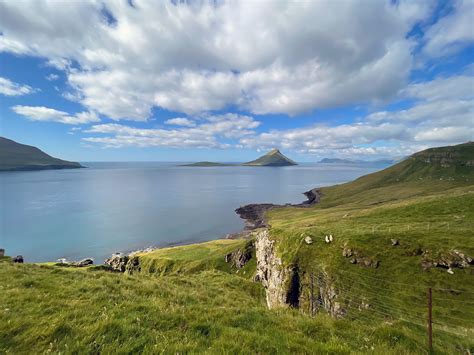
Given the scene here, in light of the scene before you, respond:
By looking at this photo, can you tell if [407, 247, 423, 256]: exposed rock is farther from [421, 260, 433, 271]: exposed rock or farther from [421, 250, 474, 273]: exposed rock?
[421, 260, 433, 271]: exposed rock

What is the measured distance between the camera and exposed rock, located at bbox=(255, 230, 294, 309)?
35375mm

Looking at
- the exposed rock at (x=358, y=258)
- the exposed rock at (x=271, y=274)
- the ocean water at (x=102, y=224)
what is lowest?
the ocean water at (x=102, y=224)

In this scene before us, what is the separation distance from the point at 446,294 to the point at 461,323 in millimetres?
5284

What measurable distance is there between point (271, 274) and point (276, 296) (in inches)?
248

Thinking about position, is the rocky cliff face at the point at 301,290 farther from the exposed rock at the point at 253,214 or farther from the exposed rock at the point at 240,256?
the exposed rock at the point at 253,214

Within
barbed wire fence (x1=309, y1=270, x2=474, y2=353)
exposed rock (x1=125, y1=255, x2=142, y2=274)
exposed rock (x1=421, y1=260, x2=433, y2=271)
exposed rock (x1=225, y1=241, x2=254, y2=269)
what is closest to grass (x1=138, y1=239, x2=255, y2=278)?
exposed rock (x1=125, y1=255, x2=142, y2=274)

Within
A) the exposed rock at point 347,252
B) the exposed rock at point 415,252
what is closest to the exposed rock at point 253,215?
the exposed rock at point 347,252

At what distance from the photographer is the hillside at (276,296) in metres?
7.22

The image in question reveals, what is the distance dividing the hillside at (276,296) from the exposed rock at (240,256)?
0.92 feet

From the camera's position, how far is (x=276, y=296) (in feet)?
119

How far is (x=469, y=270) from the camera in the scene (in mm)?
29359

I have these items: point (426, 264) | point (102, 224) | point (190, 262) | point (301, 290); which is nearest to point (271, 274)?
point (301, 290)

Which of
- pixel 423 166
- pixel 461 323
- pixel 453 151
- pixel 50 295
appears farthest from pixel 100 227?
pixel 453 151

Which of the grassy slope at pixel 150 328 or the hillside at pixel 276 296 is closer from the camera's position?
the grassy slope at pixel 150 328
